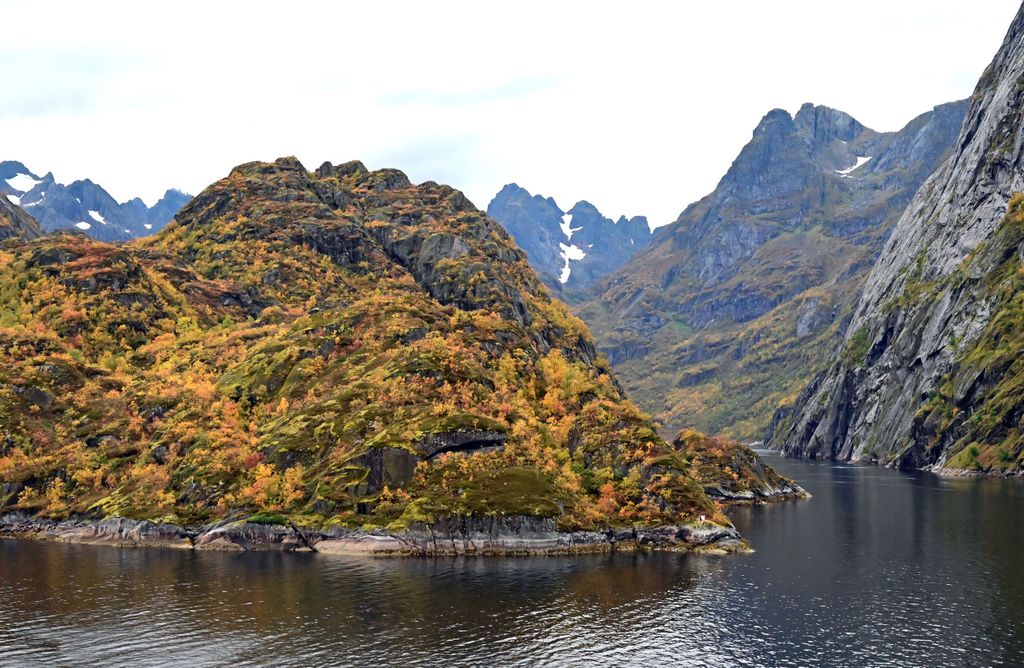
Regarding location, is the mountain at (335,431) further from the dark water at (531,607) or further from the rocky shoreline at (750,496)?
the dark water at (531,607)

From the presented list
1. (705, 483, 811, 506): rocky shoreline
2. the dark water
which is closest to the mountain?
(705, 483, 811, 506): rocky shoreline

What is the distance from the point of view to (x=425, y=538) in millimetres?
115250

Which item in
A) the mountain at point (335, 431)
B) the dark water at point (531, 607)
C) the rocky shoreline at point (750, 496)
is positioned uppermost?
the mountain at point (335, 431)

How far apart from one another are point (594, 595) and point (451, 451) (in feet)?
144

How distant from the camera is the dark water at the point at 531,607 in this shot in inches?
2800

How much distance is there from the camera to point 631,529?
12325cm

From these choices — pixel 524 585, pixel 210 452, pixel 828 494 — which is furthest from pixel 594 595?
pixel 828 494

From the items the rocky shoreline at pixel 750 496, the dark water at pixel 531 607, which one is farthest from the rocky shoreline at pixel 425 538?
the rocky shoreline at pixel 750 496

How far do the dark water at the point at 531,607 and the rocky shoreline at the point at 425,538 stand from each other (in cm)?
Result: 421

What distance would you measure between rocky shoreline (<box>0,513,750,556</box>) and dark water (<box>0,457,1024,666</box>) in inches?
166

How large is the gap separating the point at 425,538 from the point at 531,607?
107 ft

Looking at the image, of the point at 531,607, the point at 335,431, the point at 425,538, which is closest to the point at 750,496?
the point at 425,538

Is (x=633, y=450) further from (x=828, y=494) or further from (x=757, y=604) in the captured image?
(x=828, y=494)

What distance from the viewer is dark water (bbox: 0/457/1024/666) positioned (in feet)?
233
